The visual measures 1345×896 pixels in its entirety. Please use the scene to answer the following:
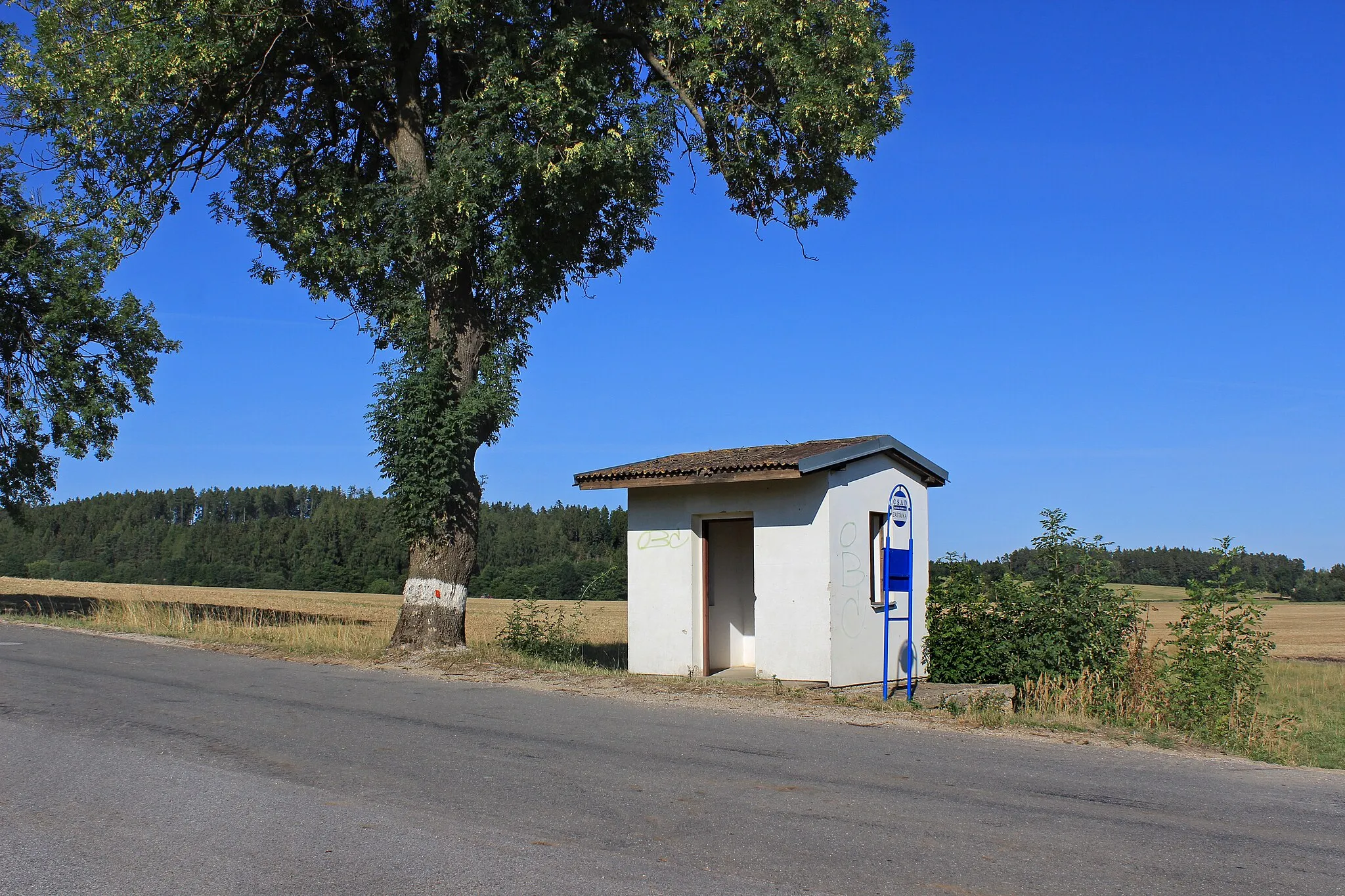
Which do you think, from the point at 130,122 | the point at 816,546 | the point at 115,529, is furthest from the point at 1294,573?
the point at 115,529

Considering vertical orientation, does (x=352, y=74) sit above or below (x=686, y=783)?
above

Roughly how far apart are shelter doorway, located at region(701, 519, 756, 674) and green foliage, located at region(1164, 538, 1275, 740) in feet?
20.1

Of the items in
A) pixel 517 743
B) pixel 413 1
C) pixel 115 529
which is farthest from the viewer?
pixel 115 529

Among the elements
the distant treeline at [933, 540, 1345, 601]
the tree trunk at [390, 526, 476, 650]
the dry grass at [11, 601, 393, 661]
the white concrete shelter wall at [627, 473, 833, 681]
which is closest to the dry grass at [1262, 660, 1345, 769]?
the white concrete shelter wall at [627, 473, 833, 681]

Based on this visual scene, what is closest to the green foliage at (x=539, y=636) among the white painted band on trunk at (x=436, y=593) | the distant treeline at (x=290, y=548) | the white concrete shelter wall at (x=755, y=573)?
the white painted band on trunk at (x=436, y=593)

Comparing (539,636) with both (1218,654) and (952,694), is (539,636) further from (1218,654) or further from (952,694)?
(1218,654)

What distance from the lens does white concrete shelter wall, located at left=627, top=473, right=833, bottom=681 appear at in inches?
Answer: 536

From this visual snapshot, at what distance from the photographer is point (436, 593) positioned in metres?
16.4

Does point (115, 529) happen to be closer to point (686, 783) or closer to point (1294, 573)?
point (1294, 573)

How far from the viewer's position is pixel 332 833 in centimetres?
593

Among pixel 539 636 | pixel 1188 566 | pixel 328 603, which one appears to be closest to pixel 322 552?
pixel 328 603

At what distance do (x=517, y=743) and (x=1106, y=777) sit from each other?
4793mm

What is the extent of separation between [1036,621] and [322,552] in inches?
3685

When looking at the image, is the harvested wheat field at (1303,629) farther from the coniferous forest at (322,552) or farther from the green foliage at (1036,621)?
the green foliage at (1036,621)
